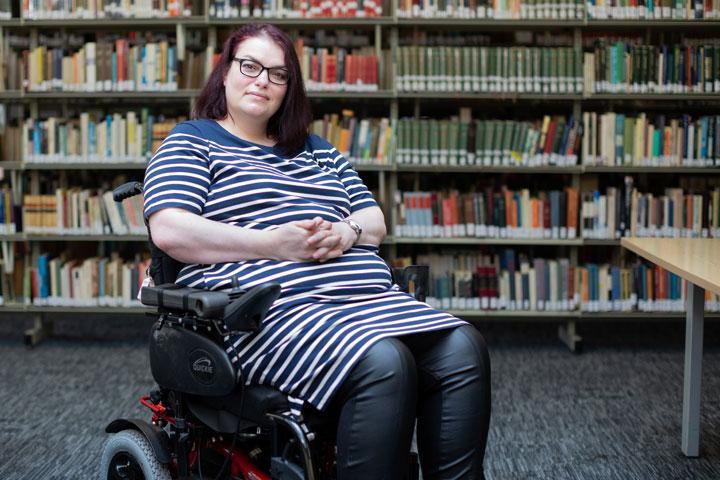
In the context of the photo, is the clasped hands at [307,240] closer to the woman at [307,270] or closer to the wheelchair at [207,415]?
the woman at [307,270]

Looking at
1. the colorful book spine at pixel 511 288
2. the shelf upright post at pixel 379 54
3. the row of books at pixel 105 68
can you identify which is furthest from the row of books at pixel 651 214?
the row of books at pixel 105 68

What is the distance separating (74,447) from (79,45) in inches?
94.7

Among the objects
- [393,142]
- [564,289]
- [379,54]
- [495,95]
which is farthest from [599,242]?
→ [379,54]

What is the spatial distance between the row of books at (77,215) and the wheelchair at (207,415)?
2.46 meters

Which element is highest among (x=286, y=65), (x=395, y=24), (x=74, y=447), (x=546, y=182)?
(x=395, y=24)

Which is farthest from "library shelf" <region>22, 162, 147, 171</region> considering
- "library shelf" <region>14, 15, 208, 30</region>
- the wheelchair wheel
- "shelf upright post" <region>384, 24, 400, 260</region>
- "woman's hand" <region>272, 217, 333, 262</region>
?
"woman's hand" <region>272, 217, 333, 262</region>

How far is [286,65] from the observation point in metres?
2.32

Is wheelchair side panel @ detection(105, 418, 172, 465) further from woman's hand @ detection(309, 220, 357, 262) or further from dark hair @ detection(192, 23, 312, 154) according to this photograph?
dark hair @ detection(192, 23, 312, 154)

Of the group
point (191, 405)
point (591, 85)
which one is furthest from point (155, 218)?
point (591, 85)

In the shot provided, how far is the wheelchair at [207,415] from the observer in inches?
73.5

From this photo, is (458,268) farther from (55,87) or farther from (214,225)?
(214,225)

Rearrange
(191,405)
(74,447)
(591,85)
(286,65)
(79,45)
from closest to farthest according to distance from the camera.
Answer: (191,405) → (286,65) → (74,447) → (591,85) → (79,45)

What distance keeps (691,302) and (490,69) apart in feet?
Result: 6.30

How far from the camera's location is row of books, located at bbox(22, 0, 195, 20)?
14.9ft
